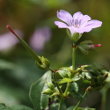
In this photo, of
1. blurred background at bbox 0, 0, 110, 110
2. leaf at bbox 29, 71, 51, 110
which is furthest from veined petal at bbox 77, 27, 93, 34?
blurred background at bbox 0, 0, 110, 110

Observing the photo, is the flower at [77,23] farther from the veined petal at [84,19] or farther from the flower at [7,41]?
the flower at [7,41]

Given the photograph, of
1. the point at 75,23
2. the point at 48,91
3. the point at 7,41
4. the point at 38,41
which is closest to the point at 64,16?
the point at 75,23

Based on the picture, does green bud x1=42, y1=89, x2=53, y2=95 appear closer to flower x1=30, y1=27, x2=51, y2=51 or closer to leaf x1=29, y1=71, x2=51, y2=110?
leaf x1=29, y1=71, x2=51, y2=110

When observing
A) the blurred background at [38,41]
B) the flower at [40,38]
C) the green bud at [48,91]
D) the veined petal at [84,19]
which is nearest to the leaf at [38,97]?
the green bud at [48,91]

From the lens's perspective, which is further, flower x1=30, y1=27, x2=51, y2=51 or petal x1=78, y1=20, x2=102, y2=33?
flower x1=30, y1=27, x2=51, y2=51

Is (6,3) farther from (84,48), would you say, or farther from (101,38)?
(84,48)
